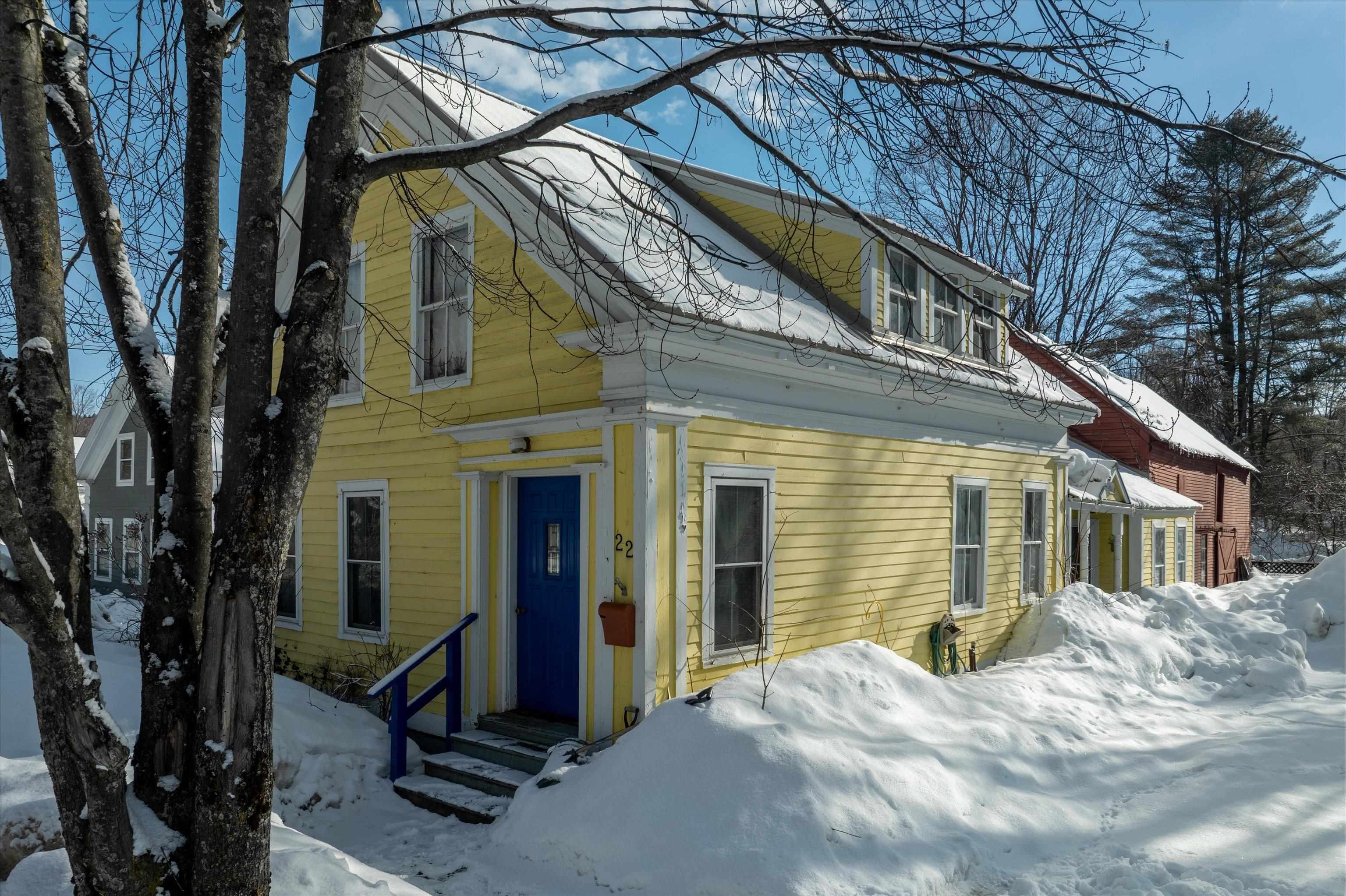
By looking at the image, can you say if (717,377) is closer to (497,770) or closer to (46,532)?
(497,770)

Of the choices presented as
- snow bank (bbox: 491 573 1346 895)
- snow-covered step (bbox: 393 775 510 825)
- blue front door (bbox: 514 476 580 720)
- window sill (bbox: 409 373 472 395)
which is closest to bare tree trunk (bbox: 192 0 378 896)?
snow bank (bbox: 491 573 1346 895)

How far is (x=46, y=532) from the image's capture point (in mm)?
3672

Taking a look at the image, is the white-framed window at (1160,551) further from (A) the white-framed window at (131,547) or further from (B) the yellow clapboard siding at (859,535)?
(A) the white-framed window at (131,547)

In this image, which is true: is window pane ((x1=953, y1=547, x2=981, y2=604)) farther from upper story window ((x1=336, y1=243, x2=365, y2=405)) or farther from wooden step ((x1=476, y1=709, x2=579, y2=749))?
upper story window ((x1=336, y1=243, x2=365, y2=405))

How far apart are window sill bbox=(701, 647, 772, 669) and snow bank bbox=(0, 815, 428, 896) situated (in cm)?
343

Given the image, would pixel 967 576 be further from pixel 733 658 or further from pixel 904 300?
pixel 733 658

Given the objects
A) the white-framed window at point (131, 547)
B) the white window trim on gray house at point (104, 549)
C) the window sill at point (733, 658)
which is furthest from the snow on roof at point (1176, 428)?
the white window trim on gray house at point (104, 549)

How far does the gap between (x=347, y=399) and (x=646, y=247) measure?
14.6 ft

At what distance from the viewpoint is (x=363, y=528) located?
9.93 meters

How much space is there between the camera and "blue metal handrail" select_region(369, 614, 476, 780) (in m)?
7.75

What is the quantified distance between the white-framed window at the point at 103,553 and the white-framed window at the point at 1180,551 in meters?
26.2

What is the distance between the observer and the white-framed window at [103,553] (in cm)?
2370

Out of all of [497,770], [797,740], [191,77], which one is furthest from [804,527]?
[191,77]

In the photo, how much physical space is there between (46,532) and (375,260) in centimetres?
672
